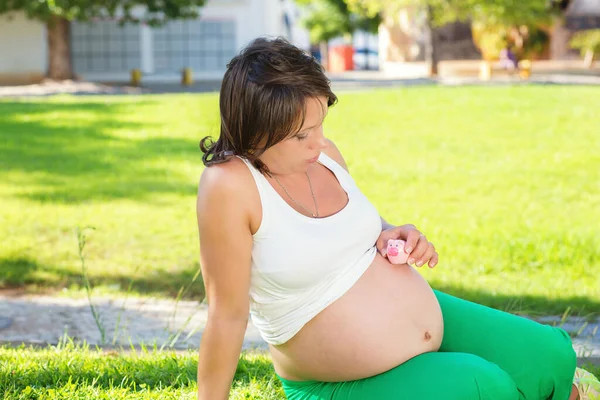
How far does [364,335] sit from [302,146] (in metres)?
0.54

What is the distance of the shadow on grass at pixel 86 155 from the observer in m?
8.52

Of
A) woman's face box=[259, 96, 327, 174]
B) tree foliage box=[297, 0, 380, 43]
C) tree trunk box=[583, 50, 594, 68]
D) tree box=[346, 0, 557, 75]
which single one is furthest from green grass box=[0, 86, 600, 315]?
tree foliage box=[297, 0, 380, 43]

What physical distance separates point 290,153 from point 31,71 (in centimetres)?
3123

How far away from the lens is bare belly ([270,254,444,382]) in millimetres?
2350

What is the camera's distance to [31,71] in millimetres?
31734

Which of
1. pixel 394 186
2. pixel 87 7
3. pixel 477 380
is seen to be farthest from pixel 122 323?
pixel 87 7

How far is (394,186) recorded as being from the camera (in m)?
8.45

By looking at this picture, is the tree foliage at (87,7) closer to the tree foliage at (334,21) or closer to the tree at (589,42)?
the tree at (589,42)

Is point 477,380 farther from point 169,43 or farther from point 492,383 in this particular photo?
point 169,43

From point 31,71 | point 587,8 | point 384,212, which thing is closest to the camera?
point 384,212

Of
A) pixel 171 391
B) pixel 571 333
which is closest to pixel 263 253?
pixel 171 391

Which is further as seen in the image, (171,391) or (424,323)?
(171,391)

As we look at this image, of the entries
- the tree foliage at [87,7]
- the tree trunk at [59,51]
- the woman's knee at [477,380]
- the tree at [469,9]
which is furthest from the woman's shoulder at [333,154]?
the tree trunk at [59,51]

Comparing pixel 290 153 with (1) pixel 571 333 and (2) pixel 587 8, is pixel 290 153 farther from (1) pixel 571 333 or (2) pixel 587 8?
(2) pixel 587 8
